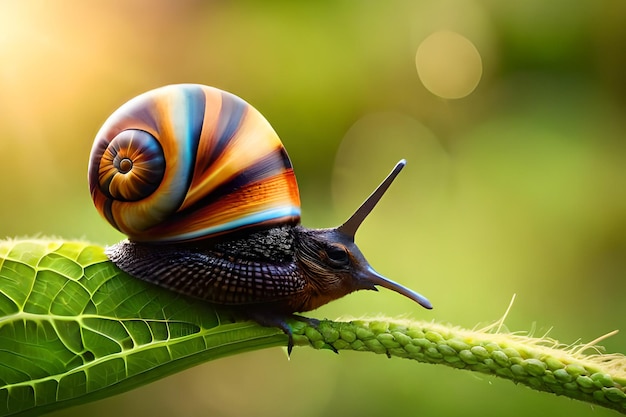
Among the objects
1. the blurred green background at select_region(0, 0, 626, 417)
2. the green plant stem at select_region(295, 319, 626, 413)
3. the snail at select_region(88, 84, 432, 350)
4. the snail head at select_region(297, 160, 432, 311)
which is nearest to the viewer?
the green plant stem at select_region(295, 319, 626, 413)

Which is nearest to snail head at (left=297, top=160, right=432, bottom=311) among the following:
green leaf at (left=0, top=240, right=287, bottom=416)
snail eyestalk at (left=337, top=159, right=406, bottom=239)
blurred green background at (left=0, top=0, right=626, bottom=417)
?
snail eyestalk at (left=337, top=159, right=406, bottom=239)

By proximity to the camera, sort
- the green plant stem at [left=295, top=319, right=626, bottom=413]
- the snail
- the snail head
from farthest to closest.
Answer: the snail head → the snail → the green plant stem at [left=295, top=319, right=626, bottom=413]

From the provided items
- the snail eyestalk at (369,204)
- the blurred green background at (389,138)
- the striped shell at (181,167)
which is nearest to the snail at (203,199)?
the striped shell at (181,167)

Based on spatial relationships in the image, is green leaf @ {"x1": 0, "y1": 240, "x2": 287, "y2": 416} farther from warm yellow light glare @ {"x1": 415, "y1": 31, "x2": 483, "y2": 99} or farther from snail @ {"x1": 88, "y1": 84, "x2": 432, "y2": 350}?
warm yellow light glare @ {"x1": 415, "y1": 31, "x2": 483, "y2": 99}

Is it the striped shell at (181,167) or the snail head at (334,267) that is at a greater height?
the striped shell at (181,167)

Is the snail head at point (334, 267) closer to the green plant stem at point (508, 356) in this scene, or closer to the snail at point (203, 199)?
the snail at point (203, 199)

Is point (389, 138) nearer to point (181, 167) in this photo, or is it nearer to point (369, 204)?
point (369, 204)

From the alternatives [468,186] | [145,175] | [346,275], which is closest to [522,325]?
[468,186]

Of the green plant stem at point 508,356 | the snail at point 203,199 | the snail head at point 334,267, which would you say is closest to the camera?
the green plant stem at point 508,356
